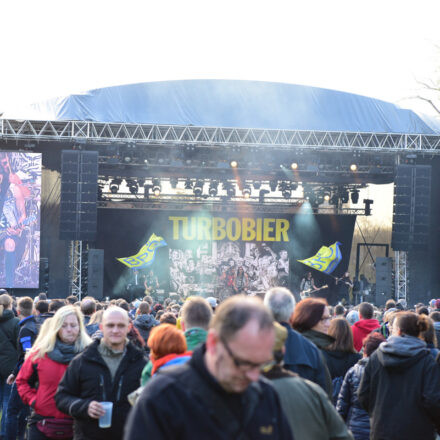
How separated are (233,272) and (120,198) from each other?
13.7 ft

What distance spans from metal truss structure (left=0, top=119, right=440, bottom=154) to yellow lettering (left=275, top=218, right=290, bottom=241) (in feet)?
13.1

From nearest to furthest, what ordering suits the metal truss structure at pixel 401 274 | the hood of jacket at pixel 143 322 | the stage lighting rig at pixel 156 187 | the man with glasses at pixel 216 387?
the man with glasses at pixel 216 387 < the hood of jacket at pixel 143 322 < the metal truss structure at pixel 401 274 < the stage lighting rig at pixel 156 187

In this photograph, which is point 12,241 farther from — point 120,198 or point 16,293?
point 120,198

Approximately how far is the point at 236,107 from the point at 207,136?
143 centimetres

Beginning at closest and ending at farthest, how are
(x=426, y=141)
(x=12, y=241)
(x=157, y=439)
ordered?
(x=157, y=439) < (x=12, y=241) < (x=426, y=141)

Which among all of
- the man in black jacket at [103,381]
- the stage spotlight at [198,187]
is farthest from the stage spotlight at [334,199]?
the man in black jacket at [103,381]

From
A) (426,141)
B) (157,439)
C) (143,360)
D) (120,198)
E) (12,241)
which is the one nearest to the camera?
(157,439)

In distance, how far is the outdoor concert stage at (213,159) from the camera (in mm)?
17750

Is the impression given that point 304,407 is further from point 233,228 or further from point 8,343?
point 233,228

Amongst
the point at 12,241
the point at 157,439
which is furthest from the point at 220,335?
the point at 12,241

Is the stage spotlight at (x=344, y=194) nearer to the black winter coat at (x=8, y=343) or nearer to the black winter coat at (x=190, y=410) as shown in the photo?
the black winter coat at (x=8, y=343)

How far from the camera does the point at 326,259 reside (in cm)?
2186

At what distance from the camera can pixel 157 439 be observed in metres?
1.81

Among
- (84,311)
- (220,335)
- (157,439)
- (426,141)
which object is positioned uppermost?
(426,141)
